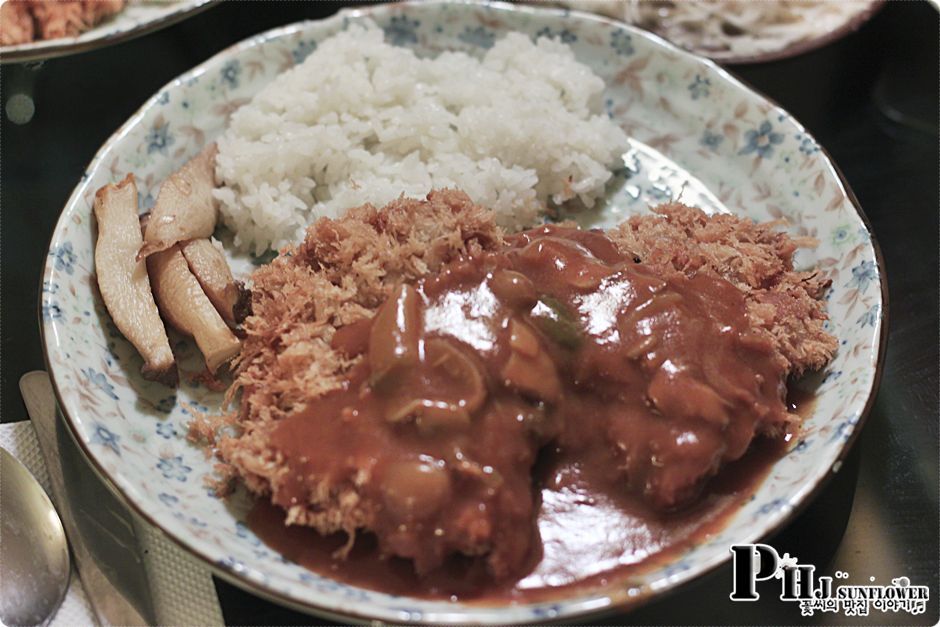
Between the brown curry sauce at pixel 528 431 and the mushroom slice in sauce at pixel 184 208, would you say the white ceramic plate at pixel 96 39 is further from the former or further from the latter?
the brown curry sauce at pixel 528 431

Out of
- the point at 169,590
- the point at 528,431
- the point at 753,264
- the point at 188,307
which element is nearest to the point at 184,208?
the point at 188,307

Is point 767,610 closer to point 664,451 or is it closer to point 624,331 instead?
point 664,451

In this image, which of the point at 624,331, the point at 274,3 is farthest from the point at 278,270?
the point at 274,3

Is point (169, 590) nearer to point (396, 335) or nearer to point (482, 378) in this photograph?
point (396, 335)

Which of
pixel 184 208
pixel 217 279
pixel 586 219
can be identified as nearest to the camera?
pixel 217 279

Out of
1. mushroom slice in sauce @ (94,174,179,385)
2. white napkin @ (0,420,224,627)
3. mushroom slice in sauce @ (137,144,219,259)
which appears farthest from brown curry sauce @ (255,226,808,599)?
mushroom slice in sauce @ (137,144,219,259)
